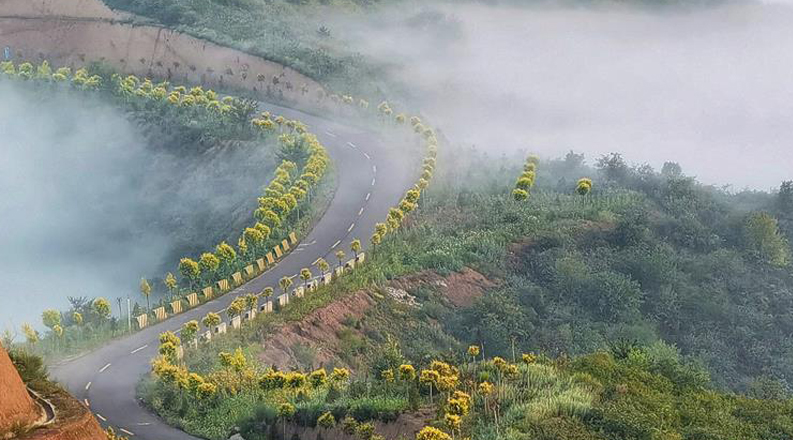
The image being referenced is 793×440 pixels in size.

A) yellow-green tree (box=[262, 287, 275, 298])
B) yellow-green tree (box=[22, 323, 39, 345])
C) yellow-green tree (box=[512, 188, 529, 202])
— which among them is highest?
yellow-green tree (box=[512, 188, 529, 202])

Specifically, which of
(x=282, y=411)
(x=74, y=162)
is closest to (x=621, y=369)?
(x=282, y=411)

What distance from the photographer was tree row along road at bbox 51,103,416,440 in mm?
51219

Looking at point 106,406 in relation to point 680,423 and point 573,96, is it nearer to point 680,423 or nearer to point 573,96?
point 680,423

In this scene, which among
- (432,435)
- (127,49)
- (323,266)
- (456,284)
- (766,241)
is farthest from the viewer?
(127,49)

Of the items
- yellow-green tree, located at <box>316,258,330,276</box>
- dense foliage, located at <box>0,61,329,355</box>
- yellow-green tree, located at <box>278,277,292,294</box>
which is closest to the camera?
yellow-green tree, located at <box>278,277,292,294</box>

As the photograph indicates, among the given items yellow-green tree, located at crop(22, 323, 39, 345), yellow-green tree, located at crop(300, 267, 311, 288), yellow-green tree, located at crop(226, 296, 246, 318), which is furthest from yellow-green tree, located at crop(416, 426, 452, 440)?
yellow-green tree, located at crop(300, 267, 311, 288)

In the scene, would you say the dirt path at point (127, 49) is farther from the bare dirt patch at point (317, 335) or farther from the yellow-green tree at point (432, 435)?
the yellow-green tree at point (432, 435)

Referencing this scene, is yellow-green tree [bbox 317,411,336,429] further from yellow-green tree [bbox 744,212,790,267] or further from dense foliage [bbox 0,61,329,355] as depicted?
yellow-green tree [bbox 744,212,790,267]

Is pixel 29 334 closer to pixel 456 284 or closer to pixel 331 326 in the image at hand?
pixel 331 326

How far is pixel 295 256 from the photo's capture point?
74.3m

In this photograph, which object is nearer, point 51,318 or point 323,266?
point 51,318

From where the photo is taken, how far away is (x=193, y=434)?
159 ft

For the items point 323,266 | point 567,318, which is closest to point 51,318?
point 323,266

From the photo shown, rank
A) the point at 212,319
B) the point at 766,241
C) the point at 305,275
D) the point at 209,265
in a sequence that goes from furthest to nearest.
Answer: the point at 766,241 → the point at 209,265 → the point at 305,275 → the point at 212,319
